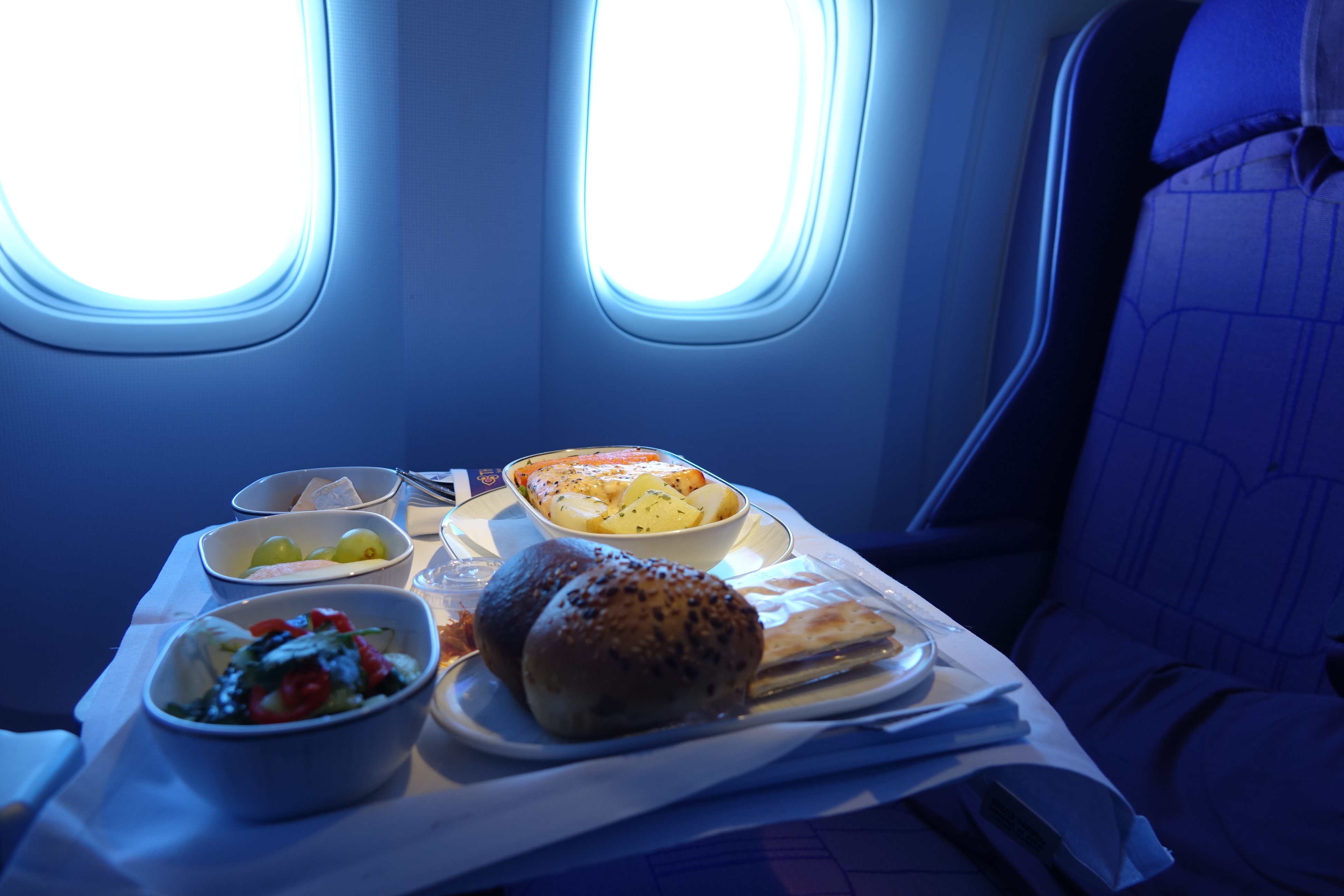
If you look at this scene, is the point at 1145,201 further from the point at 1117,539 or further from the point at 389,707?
the point at 389,707

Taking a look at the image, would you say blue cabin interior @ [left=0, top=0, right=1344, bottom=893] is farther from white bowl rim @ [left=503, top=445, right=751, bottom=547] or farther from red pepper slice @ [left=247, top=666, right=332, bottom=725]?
red pepper slice @ [left=247, top=666, right=332, bottom=725]

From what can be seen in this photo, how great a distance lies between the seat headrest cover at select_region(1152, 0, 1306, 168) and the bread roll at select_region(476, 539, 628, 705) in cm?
124

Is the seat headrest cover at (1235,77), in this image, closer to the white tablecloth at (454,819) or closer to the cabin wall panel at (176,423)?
the white tablecloth at (454,819)

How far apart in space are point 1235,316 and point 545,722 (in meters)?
1.30

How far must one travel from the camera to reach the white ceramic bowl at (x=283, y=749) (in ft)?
1.28

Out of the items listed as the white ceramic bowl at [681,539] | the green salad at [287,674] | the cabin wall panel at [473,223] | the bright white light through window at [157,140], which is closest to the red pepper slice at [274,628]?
the green salad at [287,674]

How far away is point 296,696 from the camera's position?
16.7 inches

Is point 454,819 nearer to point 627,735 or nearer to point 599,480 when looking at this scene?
point 627,735

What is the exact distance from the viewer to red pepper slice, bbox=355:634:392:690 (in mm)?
466

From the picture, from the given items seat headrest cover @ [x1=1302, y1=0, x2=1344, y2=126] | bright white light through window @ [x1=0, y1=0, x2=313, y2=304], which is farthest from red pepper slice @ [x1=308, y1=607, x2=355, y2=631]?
seat headrest cover @ [x1=1302, y1=0, x2=1344, y2=126]

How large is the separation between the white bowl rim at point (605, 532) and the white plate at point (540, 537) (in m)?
0.03

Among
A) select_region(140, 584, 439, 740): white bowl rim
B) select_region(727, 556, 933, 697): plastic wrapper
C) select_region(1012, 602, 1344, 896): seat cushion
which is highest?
select_region(140, 584, 439, 740): white bowl rim

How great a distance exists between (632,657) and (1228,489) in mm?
1179

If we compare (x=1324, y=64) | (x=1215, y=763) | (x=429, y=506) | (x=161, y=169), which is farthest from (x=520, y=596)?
(x=161, y=169)
